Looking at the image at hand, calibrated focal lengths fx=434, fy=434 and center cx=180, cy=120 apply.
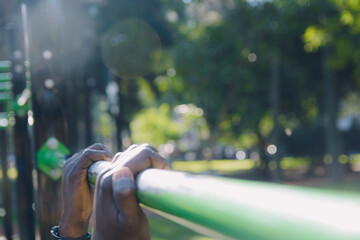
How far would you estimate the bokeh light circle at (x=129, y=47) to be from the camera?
18.2 m

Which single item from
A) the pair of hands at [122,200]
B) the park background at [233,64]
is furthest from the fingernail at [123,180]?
the park background at [233,64]

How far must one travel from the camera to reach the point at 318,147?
2198cm

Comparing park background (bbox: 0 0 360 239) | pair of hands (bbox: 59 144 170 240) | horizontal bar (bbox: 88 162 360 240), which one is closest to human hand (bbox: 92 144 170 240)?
pair of hands (bbox: 59 144 170 240)

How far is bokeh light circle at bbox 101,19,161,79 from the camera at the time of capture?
18.2 meters

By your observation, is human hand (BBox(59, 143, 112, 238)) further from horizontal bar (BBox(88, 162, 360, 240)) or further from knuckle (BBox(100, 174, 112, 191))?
horizontal bar (BBox(88, 162, 360, 240))

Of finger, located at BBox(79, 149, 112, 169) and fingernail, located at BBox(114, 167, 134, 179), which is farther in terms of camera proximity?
finger, located at BBox(79, 149, 112, 169)

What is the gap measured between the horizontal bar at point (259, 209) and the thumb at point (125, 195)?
0.16 meters

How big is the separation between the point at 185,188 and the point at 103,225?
1.13 feet

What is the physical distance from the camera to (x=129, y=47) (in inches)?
772

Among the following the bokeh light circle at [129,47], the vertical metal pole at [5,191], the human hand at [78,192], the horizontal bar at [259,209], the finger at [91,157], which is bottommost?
the vertical metal pole at [5,191]

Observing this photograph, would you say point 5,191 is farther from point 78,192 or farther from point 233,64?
point 233,64

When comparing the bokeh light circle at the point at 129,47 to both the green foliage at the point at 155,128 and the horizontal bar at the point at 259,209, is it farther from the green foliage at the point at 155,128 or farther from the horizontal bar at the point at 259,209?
the horizontal bar at the point at 259,209

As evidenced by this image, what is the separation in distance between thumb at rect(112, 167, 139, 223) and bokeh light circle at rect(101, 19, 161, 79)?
17.7 m

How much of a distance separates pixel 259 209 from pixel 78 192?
968 millimetres
